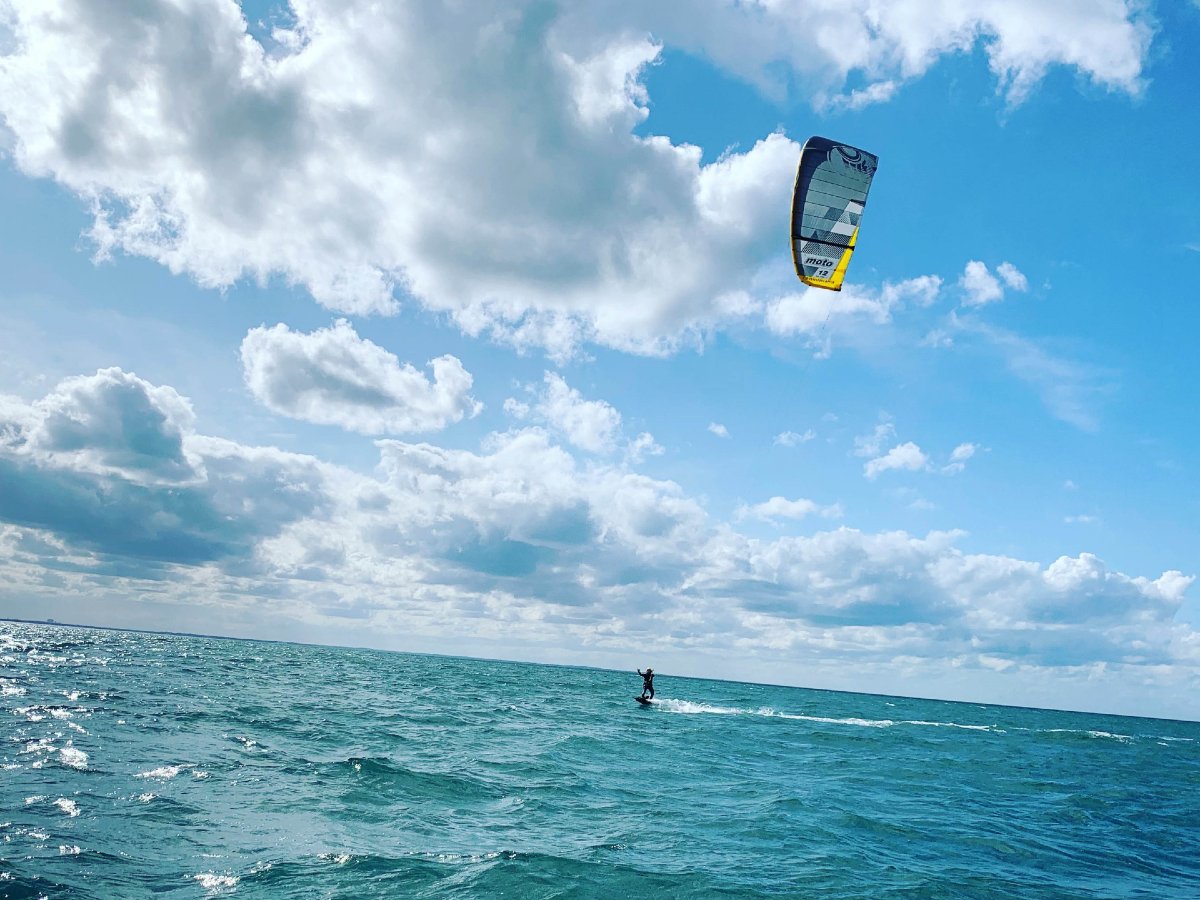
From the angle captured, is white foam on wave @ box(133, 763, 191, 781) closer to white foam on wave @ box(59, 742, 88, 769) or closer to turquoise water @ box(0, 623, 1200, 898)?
turquoise water @ box(0, 623, 1200, 898)

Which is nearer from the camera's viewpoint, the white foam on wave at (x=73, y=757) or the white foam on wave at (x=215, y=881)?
the white foam on wave at (x=215, y=881)

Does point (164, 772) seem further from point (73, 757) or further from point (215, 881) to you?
point (215, 881)

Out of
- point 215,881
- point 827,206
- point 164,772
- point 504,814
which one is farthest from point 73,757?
point 827,206

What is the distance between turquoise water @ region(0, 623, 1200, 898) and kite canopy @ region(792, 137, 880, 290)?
1446 cm

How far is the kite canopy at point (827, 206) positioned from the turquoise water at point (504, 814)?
1446 cm

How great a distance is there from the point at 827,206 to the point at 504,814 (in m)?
17.6

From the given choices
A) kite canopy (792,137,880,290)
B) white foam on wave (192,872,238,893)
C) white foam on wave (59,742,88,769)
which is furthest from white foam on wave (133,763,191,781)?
kite canopy (792,137,880,290)

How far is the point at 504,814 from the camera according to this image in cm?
1614

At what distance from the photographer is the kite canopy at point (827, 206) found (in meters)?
18.7

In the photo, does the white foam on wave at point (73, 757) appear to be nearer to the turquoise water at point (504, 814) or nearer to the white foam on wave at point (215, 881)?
the turquoise water at point (504, 814)

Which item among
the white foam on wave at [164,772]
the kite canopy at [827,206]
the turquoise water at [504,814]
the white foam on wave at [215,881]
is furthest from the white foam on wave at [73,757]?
the kite canopy at [827,206]

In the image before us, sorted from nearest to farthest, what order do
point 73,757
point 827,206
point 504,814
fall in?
point 504,814, point 73,757, point 827,206

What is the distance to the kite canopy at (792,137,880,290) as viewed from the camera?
1872 centimetres

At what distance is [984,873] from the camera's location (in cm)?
1481
